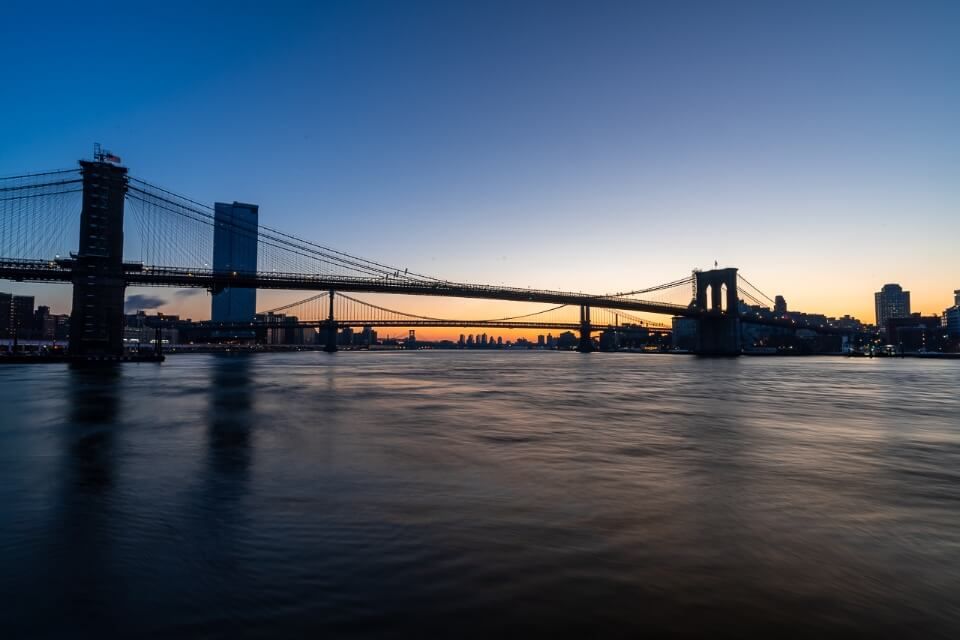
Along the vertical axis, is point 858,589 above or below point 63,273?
below

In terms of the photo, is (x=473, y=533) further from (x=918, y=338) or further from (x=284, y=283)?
(x=918, y=338)

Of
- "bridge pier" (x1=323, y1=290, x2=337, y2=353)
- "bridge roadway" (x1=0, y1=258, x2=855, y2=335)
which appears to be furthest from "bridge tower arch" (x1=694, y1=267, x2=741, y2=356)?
"bridge pier" (x1=323, y1=290, x2=337, y2=353)

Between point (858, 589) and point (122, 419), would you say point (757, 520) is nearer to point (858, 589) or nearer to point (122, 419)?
point (858, 589)

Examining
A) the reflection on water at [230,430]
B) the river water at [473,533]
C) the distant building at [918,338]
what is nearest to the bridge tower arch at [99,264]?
the reflection on water at [230,430]

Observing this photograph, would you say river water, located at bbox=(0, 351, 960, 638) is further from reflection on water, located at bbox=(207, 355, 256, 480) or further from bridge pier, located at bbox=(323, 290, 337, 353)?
bridge pier, located at bbox=(323, 290, 337, 353)

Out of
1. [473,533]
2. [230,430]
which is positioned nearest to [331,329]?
[230,430]

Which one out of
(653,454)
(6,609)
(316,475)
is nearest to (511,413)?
(653,454)

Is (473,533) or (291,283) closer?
(473,533)
